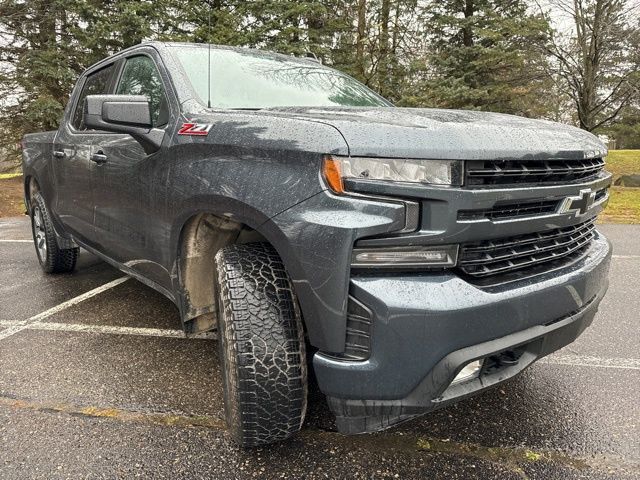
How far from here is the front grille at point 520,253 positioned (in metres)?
1.63

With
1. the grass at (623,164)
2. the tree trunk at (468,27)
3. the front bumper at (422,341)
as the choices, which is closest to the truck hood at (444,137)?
the front bumper at (422,341)

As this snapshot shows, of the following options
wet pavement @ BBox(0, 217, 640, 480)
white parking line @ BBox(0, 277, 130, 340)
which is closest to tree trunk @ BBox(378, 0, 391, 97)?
white parking line @ BBox(0, 277, 130, 340)

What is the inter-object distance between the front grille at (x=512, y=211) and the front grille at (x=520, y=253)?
0.08 meters

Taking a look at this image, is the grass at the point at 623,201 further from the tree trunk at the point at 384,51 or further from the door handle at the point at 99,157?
the door handle at the point at 99,157

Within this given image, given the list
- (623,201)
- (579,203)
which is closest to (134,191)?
(579,203)

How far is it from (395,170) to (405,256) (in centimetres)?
27

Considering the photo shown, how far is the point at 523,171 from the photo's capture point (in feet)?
5.53

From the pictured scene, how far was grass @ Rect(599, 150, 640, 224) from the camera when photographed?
8453 mm

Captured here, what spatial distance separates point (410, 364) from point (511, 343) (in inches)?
14.9

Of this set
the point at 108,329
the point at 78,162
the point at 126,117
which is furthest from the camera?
Answer: the point at 78,162

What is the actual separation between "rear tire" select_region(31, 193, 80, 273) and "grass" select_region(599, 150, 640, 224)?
776cm

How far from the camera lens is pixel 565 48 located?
501 inches

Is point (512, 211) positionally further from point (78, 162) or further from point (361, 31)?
point (361, 31)

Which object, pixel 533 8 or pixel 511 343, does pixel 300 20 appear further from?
pixel 511 343
